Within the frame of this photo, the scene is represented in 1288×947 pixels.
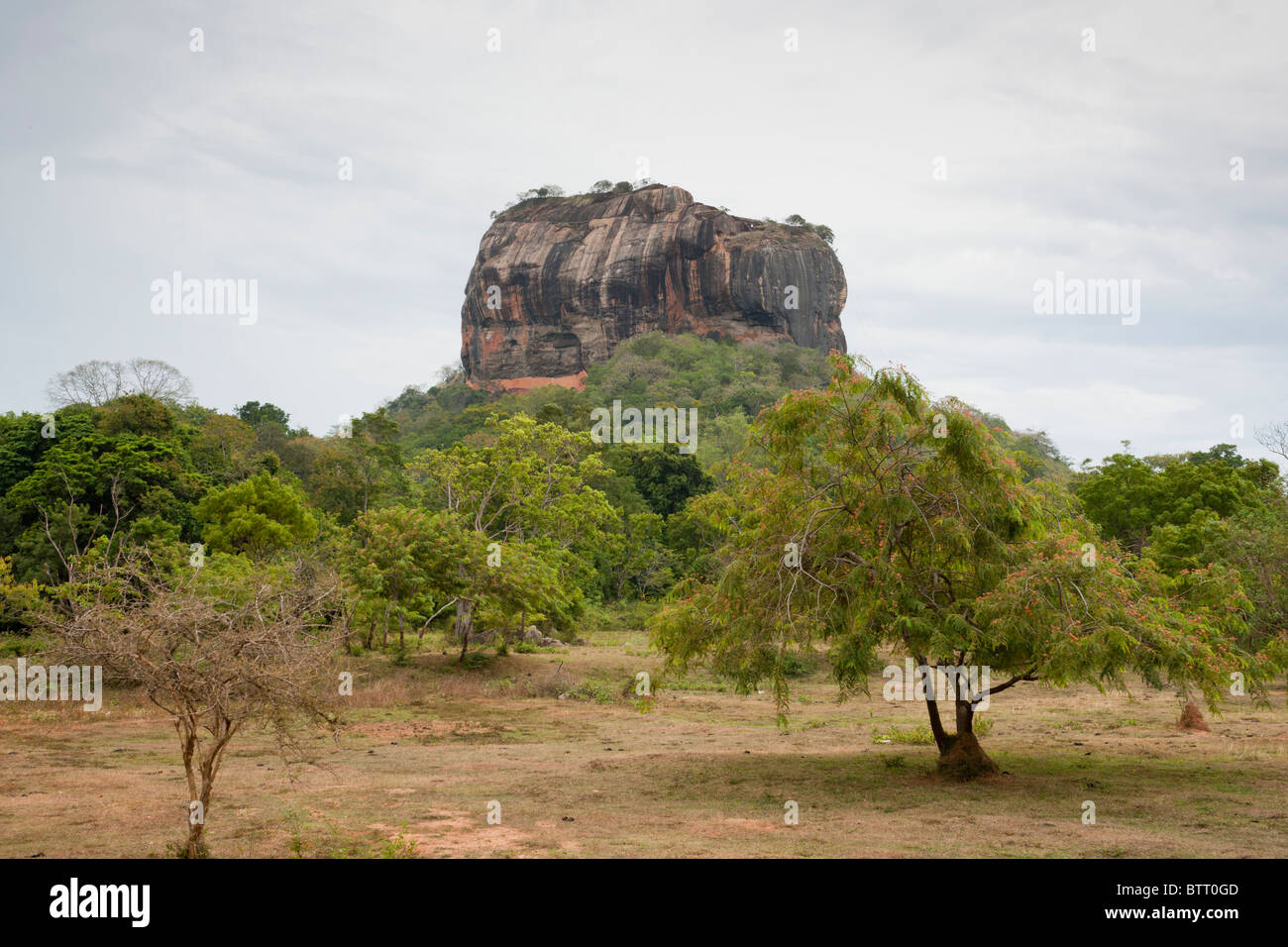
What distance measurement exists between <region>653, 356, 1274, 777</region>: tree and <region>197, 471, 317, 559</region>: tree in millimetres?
22212

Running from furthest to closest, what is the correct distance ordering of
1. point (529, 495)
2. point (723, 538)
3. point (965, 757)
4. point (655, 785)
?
point (723, 538) → point (529, 495) → point (655, 785) → point (965, 757)

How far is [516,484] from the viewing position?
29891 mm

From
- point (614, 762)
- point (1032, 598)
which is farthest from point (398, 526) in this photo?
point (1032, 598)

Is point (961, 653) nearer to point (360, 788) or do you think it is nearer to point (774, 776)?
point (774, 776)

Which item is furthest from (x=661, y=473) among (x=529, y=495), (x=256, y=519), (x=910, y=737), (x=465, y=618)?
(x=910, y=737)

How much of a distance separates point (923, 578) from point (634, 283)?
272 feet

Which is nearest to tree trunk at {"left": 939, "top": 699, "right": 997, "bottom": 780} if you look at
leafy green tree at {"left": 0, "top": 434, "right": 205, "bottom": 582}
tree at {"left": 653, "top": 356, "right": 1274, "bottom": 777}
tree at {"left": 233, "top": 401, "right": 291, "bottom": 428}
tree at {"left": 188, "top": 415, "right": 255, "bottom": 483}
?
tree at {"left": 653, "top": 356, "right": 1274, "bottom": 777}

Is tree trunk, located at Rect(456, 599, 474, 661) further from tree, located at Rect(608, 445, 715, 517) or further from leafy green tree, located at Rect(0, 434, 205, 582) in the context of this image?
tree, located at Rect(608, 445, 715, 517)

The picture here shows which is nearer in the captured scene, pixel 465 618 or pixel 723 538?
pixel 465 618

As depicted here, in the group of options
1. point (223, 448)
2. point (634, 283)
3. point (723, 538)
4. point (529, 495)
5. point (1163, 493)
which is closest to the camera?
point (529, 495)

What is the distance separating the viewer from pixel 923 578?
12.5 metres

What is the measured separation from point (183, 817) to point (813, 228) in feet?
322

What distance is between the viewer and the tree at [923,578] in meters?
11.2

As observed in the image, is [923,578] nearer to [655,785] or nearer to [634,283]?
[655,785]
